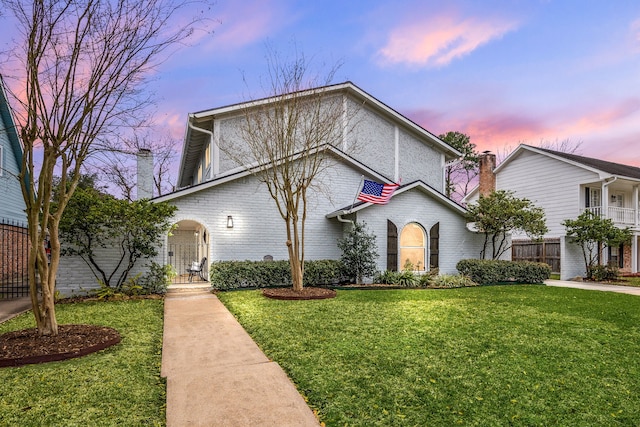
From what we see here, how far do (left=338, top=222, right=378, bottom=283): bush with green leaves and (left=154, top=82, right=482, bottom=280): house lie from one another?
1.93ft

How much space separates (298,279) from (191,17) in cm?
662

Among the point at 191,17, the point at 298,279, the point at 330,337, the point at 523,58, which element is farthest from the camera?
the point at 523,58

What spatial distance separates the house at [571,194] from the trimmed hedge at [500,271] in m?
4.34

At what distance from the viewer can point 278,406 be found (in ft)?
10.8

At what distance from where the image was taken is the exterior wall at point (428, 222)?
1327 cm

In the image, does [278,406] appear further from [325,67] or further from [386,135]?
[386,135]

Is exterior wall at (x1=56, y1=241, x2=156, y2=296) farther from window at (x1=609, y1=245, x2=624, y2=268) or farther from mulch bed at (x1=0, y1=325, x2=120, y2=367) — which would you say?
window at (x1=609, y1=245, x2=624, y2=268)

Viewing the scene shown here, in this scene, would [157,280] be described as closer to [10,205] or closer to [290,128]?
[290,128]

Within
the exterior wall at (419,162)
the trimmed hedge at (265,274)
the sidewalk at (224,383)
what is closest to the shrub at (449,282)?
the trimmed hedge at (265,274)

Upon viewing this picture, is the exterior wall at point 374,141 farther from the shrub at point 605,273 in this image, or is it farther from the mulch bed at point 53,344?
the mulch bed at point 53,344

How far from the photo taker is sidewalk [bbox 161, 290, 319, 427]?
3.10 metres

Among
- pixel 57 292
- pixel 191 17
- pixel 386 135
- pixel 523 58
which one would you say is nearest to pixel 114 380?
pixel 191 17

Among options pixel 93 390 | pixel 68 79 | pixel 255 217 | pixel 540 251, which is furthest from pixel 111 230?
pixel 540 251

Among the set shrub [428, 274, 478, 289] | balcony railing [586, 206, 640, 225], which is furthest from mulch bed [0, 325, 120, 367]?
balcony railing [586, 206, 640, 225]
